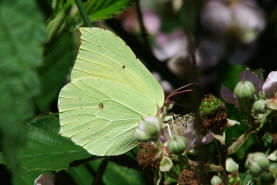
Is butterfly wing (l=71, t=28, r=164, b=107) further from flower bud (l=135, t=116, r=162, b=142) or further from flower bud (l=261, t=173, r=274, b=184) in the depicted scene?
flower bud (l=261, t=173, r=274, b=184)

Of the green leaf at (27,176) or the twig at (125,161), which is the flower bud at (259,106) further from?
the green leaf at (27,176)

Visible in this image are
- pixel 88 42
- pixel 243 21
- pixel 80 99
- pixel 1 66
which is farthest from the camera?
pixel 243 21

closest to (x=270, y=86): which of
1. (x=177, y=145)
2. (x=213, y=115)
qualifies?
(x=213, y=115)

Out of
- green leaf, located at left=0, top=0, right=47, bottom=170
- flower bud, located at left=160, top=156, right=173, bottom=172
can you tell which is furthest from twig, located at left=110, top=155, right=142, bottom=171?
green leaf, located at left=0, top=0, right=47, bottom=170

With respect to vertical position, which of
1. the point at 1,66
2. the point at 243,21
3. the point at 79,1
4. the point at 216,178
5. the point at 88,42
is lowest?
the point at 243,21

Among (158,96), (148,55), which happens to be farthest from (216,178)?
(148,55)

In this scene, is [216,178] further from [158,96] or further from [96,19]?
[96,19]
